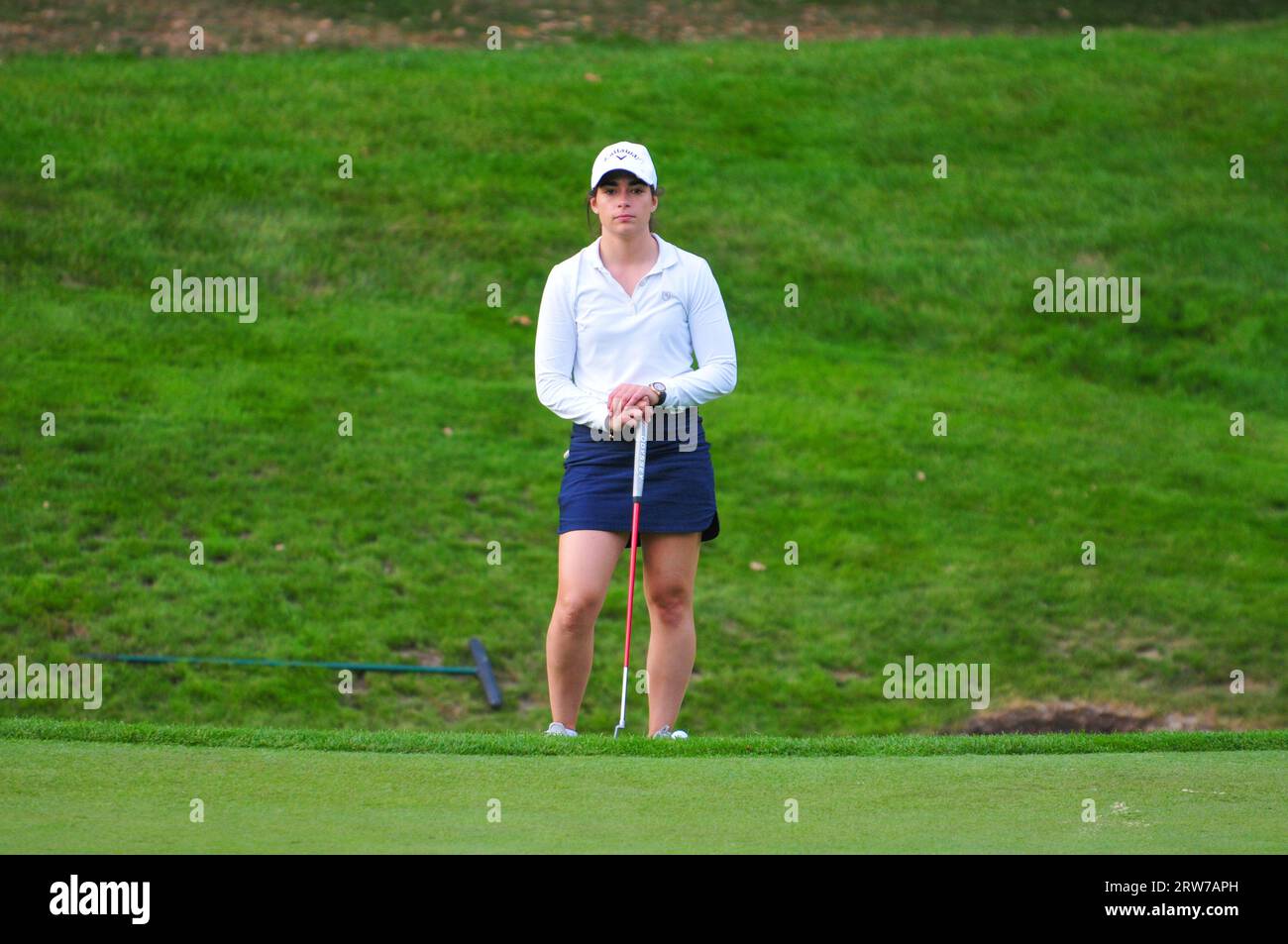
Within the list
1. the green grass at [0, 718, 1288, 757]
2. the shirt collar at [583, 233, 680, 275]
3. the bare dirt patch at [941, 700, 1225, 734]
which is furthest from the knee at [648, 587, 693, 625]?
the bare dirt patch at [941, 700, 1225, 734]

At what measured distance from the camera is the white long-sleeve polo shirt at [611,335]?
5824 millimetres

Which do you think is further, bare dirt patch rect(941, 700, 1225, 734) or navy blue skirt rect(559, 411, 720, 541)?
bare dirt patch rect(941, 700, 1225, 734)

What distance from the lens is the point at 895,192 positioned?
17.4m

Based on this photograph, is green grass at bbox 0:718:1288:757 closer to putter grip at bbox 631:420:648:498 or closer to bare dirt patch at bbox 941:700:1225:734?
putter grip at bbox 631:420:648:498

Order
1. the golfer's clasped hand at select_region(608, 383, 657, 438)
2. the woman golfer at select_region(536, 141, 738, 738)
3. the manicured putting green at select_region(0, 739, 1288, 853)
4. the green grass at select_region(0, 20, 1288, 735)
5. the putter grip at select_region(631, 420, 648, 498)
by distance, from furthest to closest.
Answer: the green grass at select_region(0, 20, 1288, 735) → the woman golfer at select_region(536, 141, 738, 738) → the putter grip at select_region(631, 420, 648, 498) → the golfer's clasped hand at select_region(608, 383, 657, 438) → the manicured putting green at select_region(0, 739, 1288, 853)

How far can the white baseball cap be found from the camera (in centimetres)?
582

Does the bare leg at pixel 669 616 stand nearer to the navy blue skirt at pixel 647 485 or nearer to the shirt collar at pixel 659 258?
the navy blue skirt at pixel 647 485

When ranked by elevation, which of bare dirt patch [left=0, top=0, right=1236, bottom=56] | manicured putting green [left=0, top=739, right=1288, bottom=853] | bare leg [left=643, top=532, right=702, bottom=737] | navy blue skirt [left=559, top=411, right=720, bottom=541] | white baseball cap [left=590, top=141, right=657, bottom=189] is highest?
bare dirt patch [left=0, top=0, right=1236, bottom=56]

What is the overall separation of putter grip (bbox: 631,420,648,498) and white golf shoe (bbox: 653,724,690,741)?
0.83 meters

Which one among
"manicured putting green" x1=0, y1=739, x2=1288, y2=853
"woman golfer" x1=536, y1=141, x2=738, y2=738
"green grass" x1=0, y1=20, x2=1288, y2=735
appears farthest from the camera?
"green grass" x1=0, y1=20, x2=1288, y2=735

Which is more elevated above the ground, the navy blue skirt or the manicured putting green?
the navy blue skirt

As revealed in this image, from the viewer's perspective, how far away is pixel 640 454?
5715 millimetres

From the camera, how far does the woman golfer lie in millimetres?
5805

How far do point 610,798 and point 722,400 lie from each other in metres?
9.97
